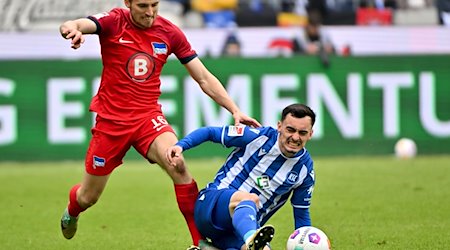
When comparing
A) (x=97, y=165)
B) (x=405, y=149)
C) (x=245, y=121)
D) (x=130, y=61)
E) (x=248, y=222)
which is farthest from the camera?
(x=405, y=149)

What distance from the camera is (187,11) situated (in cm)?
2331

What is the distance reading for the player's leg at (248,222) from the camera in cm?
740

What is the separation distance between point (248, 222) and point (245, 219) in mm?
54

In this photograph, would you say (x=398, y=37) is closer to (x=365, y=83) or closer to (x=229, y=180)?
(x=365, y=83)

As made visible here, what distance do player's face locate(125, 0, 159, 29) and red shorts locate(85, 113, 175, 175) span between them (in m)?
0.80

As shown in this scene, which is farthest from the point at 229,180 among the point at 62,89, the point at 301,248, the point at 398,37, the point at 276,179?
the point at 398,37

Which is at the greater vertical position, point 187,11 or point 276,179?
point 276,179

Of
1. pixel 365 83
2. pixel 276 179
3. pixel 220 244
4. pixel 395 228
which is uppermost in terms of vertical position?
pixel 276 179

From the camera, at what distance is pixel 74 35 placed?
8305mm

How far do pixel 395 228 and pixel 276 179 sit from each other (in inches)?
104

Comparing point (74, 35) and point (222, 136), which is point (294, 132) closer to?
point (222, 136)

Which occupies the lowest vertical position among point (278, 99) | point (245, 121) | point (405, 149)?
point (405, 149)

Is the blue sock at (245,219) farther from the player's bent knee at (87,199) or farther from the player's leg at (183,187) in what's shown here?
the player's bent knee at (87,199)

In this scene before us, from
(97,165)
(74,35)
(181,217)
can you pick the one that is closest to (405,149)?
(181,217)
